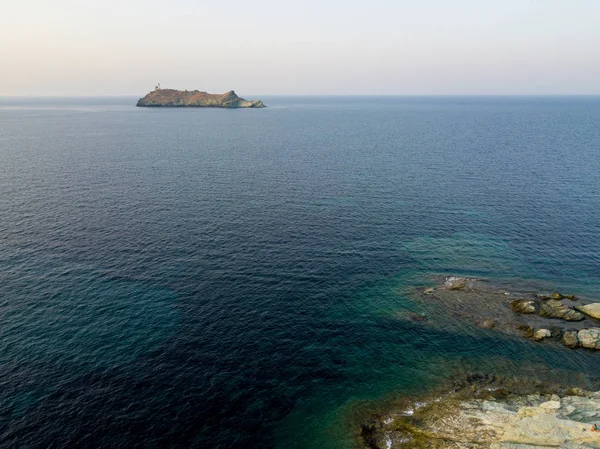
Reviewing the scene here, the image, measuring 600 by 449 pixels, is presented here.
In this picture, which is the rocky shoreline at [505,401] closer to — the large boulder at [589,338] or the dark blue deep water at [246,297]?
the large boulder at [589,338]

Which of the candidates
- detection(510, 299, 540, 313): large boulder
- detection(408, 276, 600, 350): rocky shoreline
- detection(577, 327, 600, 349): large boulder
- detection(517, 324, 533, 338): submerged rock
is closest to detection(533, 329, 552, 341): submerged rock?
detection(408, 276, 600, 350): rocky shoreline

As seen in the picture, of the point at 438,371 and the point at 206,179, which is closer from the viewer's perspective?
the point at 438,371

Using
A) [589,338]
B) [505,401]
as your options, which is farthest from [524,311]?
[505,401]

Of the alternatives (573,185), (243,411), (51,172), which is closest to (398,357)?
(243,411)

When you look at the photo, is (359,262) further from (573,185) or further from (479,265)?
(573,185)

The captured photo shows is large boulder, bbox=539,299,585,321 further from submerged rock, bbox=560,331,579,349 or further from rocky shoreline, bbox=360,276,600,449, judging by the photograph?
submerged rock, bbox=560,331,579,349
